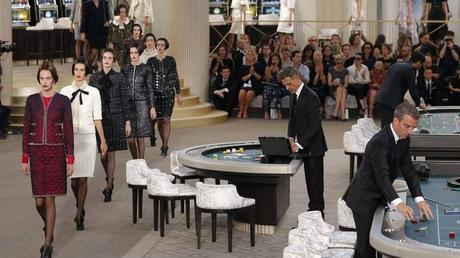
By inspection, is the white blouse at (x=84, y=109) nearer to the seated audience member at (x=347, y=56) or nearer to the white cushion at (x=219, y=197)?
the white cushion at (x=219, y=197)

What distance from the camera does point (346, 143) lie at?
14.8 metres

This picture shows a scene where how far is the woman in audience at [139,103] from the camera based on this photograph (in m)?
15.4

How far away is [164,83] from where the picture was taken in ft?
57.2

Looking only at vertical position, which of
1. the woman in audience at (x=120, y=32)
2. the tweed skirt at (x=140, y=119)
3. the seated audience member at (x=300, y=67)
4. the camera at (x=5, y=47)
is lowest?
the tweed skirt at (x=140, y=119)

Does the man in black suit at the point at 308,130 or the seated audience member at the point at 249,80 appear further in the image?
the seated audience member at the point at 249,80

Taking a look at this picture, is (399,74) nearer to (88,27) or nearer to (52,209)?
(52,209)

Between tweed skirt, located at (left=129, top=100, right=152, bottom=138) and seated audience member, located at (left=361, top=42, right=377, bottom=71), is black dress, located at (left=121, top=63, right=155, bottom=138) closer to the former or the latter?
tweed skirt, located at (left=129, top=100, right=152, bottom=138)

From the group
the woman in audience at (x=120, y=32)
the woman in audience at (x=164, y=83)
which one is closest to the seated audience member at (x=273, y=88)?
the woman in audience at (x=120, y=32)

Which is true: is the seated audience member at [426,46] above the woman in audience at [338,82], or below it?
above

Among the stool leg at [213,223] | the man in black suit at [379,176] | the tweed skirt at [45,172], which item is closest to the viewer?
the man in black suit at [379,176]

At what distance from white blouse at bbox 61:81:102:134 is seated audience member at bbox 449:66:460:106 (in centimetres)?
1178

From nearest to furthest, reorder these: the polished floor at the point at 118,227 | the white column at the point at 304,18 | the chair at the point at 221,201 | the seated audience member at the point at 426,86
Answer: the chair at the point at 221,201 < the polished floor at the point at 118,227 < the seated audience member at the point at 426,86 < the white column at the point at 304,18

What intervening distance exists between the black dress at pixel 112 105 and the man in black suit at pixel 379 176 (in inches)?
213

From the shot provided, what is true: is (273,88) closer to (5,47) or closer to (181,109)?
(181,109)
